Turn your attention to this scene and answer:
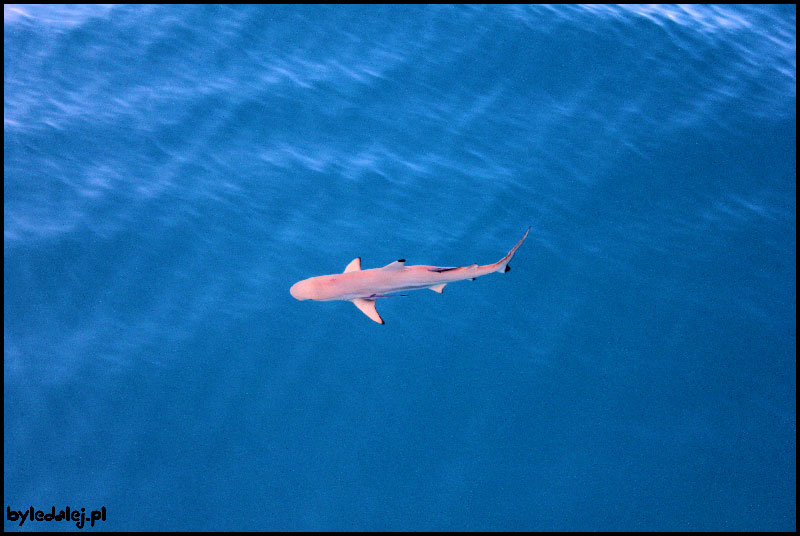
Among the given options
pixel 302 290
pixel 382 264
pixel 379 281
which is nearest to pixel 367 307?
pixel 379 281

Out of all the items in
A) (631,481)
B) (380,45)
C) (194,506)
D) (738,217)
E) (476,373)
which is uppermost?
(380,45)

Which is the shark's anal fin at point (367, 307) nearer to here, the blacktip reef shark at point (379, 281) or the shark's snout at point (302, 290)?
the blacktip reef shark at point (379, 281)

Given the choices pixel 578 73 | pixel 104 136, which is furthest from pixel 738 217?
pixel 104 136

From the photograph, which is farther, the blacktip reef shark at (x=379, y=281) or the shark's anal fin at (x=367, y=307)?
the shark's anal fin at (x=367, y=307)

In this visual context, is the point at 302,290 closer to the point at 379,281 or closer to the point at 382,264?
the point at 379,281

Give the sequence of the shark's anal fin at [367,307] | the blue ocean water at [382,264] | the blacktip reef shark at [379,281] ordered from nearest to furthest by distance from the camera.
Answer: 1. the blacktip reef shark at [379,281]
2. the shark's anal fin at [367,307]
3. the blue ocean water at [382,264]

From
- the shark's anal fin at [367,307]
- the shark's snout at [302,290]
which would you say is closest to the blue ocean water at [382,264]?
the shark's anal fin at [367,307]

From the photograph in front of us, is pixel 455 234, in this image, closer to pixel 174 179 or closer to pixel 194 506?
pixel 174 179
